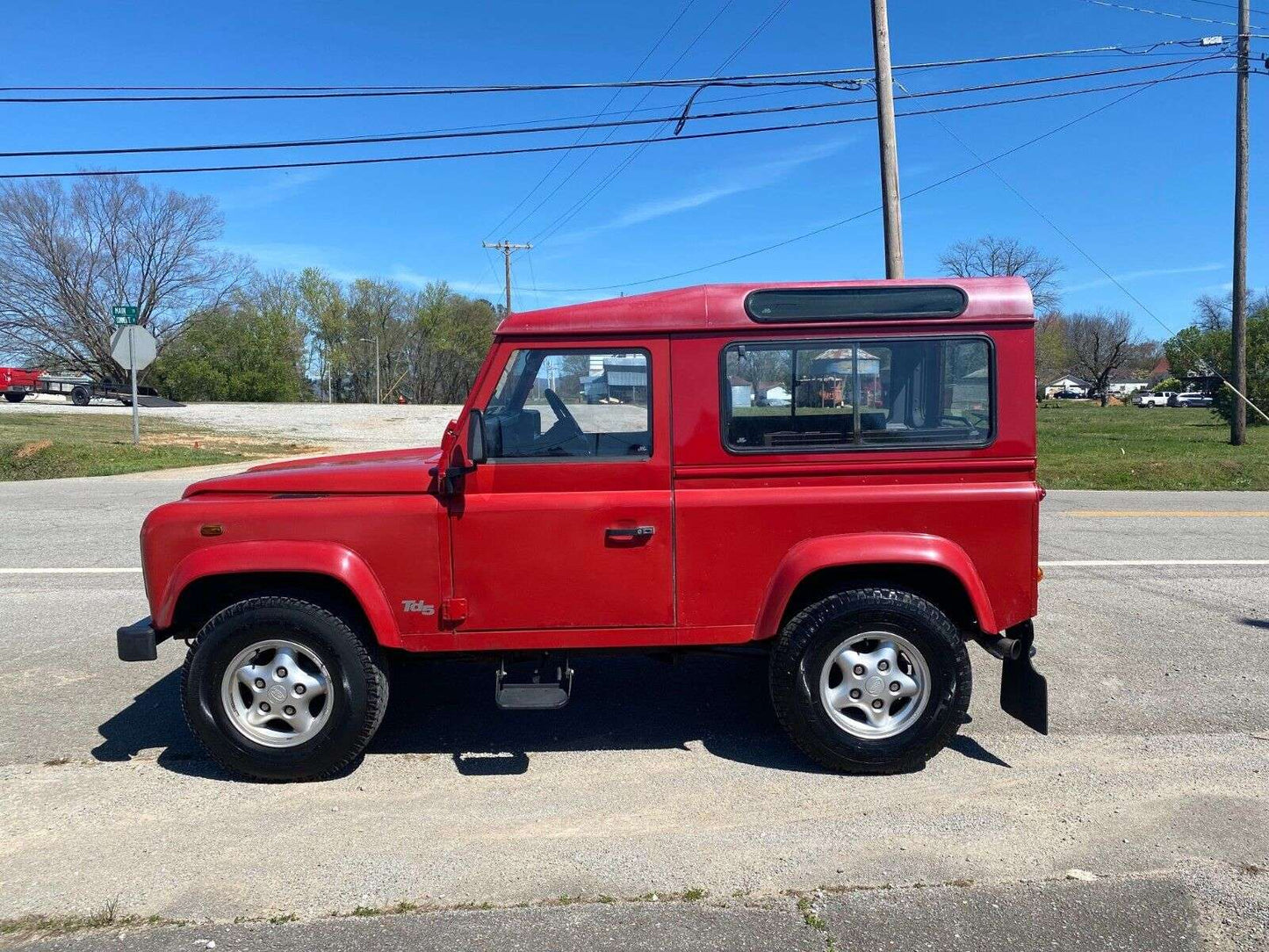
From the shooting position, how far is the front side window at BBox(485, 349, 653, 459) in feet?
13.8

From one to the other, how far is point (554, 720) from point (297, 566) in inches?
64.9

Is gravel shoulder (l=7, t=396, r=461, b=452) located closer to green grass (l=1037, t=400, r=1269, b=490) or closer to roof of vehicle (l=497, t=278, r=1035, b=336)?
green grass (l=1037, t=400, r=1269, b=490)

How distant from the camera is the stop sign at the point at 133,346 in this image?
66.9 ft

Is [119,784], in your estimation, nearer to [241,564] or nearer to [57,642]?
[241,564]

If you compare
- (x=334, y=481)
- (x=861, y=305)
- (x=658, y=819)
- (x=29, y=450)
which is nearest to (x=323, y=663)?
(x=334, y=481)

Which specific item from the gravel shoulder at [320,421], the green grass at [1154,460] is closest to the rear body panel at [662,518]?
the green grass at [1154,460]

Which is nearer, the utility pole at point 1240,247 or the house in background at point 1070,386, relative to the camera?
the utility pole at point 1240,247

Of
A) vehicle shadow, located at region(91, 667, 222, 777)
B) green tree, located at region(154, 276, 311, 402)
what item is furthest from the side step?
green tree, located at region(154, 276, 311, 402)

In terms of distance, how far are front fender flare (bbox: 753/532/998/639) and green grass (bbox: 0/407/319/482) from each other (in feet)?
58.8

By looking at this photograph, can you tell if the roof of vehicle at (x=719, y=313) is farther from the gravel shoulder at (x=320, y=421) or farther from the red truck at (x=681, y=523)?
the gravel shoulder at (x=320, y=421)

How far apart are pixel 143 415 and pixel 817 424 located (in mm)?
37106

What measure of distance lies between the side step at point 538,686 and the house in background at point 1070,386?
12637 cm

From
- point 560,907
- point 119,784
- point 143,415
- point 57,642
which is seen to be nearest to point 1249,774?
point 560,907

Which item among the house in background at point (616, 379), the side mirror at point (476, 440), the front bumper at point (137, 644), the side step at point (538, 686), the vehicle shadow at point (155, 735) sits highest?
the house in background at point (616, 379)
